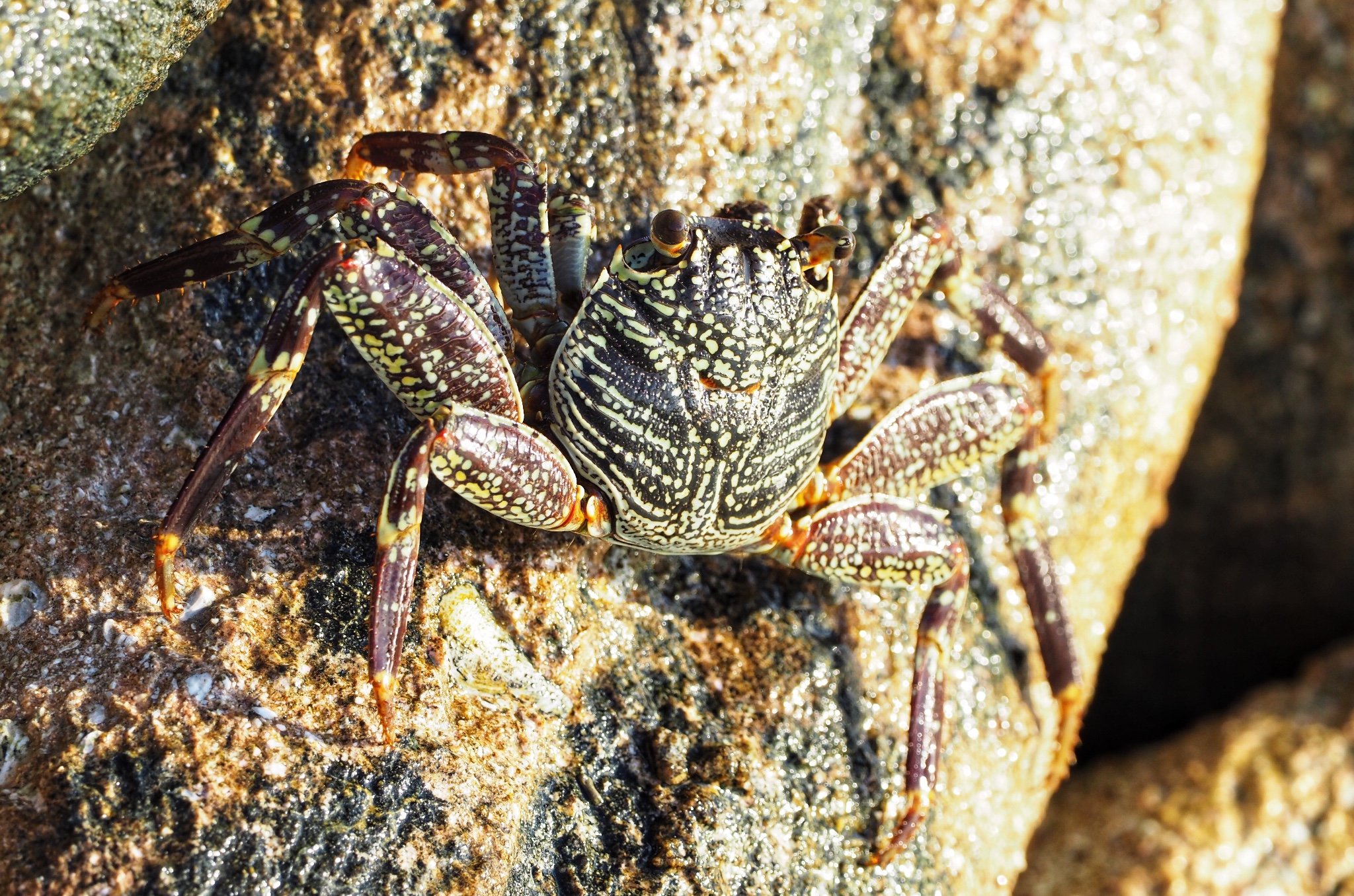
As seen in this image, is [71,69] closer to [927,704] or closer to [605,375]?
[605,375]

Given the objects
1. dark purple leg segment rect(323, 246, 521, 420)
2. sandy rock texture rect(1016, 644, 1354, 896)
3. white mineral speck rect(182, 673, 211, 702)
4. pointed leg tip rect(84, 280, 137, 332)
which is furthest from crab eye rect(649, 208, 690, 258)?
sandy rock texture rect(1016, 644, 1354, 896)

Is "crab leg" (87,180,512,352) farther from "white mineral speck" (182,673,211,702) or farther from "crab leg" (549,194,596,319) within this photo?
"white mineral speck" (182,673,211,702)

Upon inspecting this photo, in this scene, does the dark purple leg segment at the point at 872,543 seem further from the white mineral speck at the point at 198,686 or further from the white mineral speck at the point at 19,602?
the white mineral speck at the point at 19,602

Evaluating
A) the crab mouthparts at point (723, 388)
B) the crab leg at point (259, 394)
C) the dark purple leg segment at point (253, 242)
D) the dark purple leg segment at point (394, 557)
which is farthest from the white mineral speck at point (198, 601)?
the crab mouthparts at point (723, 388)

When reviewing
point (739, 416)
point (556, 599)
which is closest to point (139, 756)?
point (556, 599)

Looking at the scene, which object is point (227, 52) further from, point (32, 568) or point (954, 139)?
point (954, 139)

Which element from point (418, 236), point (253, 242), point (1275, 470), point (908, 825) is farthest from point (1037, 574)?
point (1275, 470)
